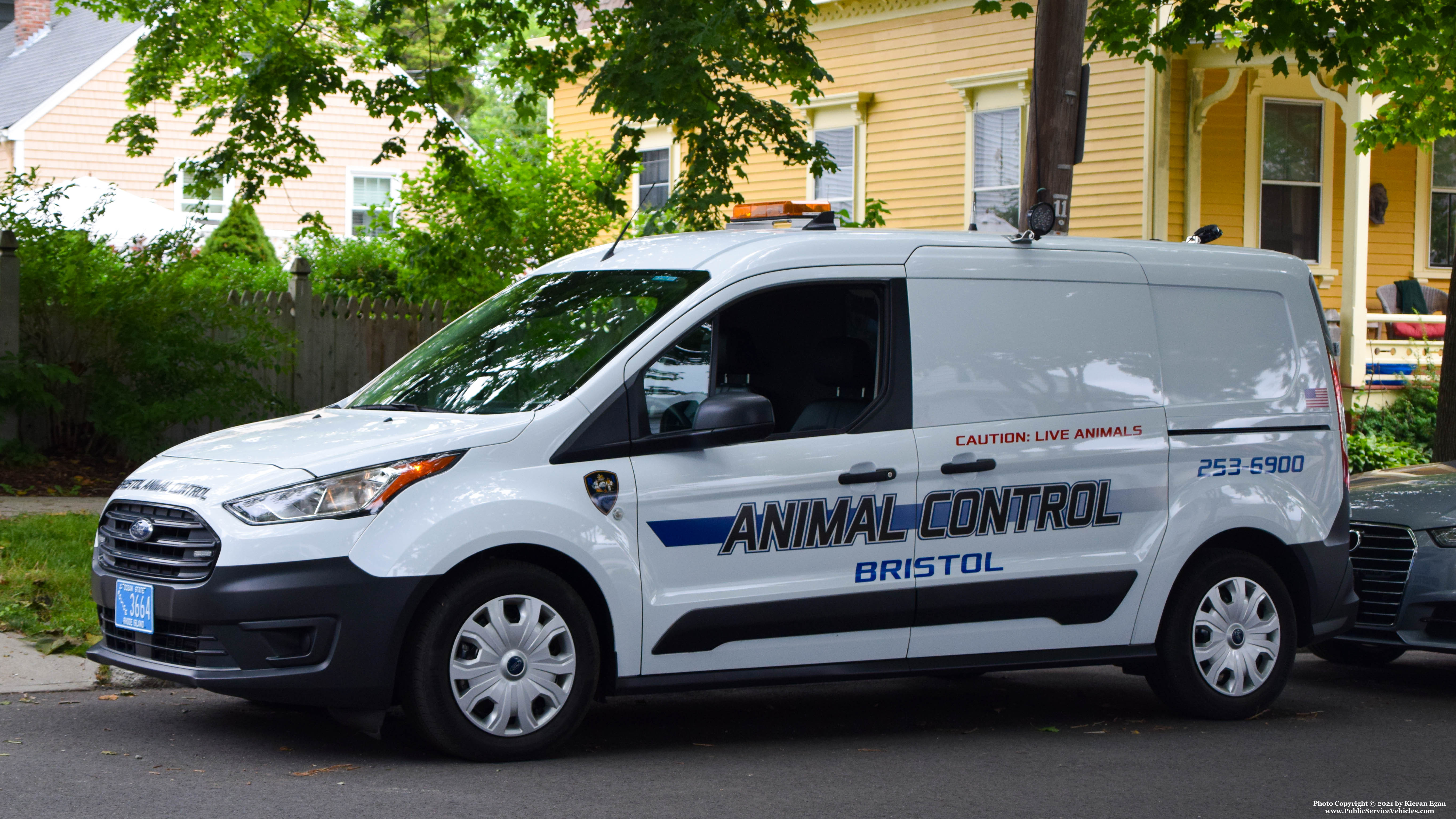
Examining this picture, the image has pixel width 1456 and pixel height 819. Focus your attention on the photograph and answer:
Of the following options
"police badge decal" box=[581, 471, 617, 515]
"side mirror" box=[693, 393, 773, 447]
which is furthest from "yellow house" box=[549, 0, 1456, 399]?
"police badge decal" box=[581, 471, 617, 515]

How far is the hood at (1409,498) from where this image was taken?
8.23 metres

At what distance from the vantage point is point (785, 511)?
20.3 feet

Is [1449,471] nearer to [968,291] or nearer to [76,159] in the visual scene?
[968,291]

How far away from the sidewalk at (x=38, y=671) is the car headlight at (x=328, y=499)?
6.95 feet

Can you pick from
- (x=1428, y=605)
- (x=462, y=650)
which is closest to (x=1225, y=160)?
(x=1428, y=605)

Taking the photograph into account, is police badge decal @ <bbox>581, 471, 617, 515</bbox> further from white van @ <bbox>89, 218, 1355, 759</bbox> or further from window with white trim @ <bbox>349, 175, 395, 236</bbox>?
window with white trim @ <bbox>349, 175, 395, 236</bbox>

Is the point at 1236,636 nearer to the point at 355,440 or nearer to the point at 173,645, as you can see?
the point at 355,440

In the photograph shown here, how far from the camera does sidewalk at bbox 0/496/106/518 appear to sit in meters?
10.8

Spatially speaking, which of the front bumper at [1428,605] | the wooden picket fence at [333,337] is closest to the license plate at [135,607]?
the front bumper at [1428,605]

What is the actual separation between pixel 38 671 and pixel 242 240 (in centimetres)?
1789

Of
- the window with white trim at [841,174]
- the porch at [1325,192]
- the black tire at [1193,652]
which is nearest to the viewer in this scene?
the black tire at [1193,652]

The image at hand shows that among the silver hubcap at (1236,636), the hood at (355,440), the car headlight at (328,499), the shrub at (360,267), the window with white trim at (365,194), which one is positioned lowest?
the silver hubcap at (1236,636)

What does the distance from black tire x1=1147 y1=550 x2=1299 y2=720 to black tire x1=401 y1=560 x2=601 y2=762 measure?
2794mm

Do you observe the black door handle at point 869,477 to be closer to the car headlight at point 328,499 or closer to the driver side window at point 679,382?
the driver side window at point 679,382
